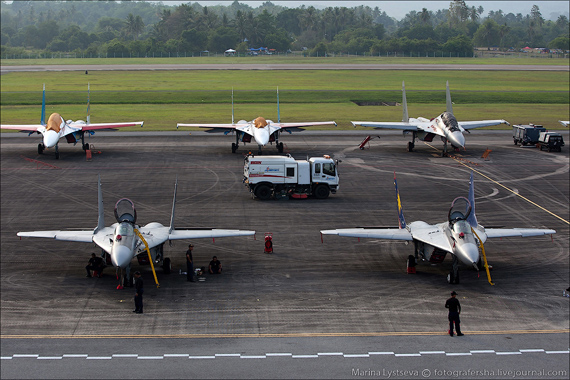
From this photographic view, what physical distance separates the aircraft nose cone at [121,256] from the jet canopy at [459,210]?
1388 cm

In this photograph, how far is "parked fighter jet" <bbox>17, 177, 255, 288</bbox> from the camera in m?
26.1

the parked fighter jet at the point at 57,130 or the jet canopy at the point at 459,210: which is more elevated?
the parked fighter jet at the point at 57,130

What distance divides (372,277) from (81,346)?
1285cm

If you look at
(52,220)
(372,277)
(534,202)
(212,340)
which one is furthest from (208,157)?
(212,340)

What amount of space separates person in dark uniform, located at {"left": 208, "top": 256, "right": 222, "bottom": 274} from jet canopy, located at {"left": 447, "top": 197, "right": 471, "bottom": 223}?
1047cm

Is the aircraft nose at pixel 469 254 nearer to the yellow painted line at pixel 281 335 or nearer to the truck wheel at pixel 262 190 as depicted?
the yellow painted line at pixel 281 335

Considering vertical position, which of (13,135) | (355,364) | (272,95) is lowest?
(355,364)

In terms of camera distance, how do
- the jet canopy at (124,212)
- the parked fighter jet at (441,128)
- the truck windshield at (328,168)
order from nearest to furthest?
the jet canopy at (124,212)
the truck windshield at (328,168)
the parked fighter jet at (441,128)

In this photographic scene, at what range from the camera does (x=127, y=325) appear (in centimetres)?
2352

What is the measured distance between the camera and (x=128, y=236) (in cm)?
2659

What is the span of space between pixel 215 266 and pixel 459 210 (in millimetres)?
11198

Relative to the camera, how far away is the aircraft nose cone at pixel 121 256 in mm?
25656

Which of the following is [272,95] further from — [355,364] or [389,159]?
[355,364]

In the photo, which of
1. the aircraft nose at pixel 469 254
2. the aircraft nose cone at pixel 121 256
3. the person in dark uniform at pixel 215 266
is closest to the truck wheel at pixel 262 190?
the person in dark uniform at pixel 215 266
